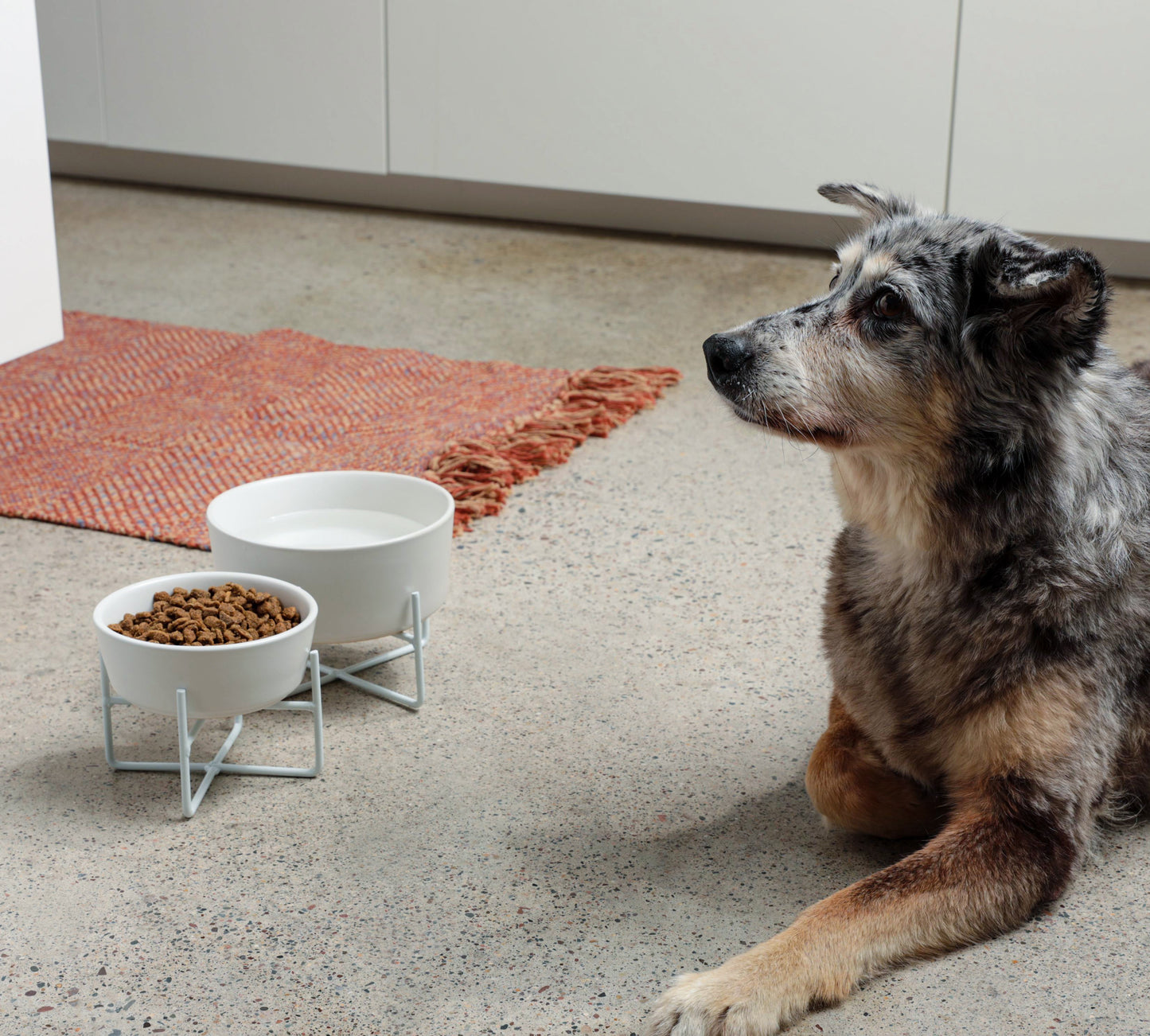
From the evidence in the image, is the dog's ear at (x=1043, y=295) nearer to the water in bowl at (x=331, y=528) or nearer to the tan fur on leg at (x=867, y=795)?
the tan fur on leg at (x=867, y=795)

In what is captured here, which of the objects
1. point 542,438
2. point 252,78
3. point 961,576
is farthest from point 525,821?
point 252,78

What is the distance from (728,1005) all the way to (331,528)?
106 cm

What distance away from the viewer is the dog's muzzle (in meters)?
1.68

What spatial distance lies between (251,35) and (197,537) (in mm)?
2855

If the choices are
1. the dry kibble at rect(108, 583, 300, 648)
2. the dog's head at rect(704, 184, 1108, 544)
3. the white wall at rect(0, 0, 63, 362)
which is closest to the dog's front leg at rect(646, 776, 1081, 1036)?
the dog's head at rect(704, 184, 1108, 544)

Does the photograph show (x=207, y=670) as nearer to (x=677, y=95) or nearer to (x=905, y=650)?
(x=905, y=650)

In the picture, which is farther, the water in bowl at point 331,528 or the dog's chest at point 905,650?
the water in bowl at point 331,528

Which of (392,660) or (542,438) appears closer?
(392,660)

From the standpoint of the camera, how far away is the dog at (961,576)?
1468mm

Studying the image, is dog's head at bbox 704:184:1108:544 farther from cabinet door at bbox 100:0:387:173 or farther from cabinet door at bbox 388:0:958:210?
cabinet door at bbox 100:0:387:173

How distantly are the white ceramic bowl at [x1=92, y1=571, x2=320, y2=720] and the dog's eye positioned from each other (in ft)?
2.78

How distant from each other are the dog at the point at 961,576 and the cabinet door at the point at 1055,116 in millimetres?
2634

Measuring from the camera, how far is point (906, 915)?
147cm

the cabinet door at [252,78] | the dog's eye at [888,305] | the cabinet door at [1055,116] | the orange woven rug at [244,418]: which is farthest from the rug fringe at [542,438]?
the cabinet door at [252,78]
